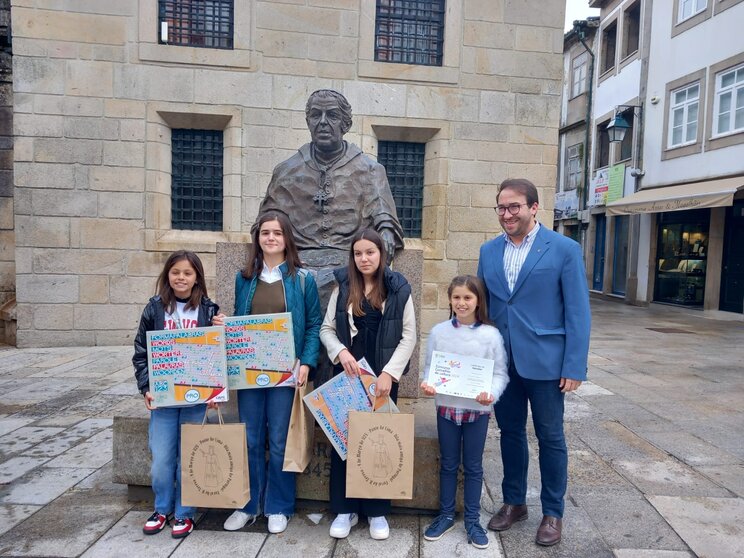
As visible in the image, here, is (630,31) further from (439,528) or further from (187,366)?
(187,366)

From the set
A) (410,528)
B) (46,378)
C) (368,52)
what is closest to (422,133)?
(368,52)

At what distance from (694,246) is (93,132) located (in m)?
14.0

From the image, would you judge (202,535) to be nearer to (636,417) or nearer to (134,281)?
(636,417)

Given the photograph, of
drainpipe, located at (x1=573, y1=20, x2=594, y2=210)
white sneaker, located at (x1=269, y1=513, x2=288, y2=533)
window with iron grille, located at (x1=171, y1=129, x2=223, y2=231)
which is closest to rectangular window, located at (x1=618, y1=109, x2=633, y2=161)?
drainpipe, located at (x1=573, y1=20, x2=594, y2=210)

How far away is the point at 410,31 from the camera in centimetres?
787

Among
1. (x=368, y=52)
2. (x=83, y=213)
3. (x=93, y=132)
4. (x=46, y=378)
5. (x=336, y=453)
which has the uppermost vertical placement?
Result: (x=368, y=52)

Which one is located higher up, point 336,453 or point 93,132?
point 93,132

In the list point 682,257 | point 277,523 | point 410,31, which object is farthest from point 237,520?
point 682,257

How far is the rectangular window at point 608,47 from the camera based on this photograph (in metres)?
18.0

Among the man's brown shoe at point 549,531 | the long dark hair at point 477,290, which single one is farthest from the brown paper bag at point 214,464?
the man's brown shoe at point 549,531

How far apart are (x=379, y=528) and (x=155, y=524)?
3.58 feet

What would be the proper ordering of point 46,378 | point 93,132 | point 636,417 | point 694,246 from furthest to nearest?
point 694,246
point 93,132
point 46,378
point 636,417

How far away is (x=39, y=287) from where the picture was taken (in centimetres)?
739

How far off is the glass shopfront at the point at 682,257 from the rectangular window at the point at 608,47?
6.22 m
